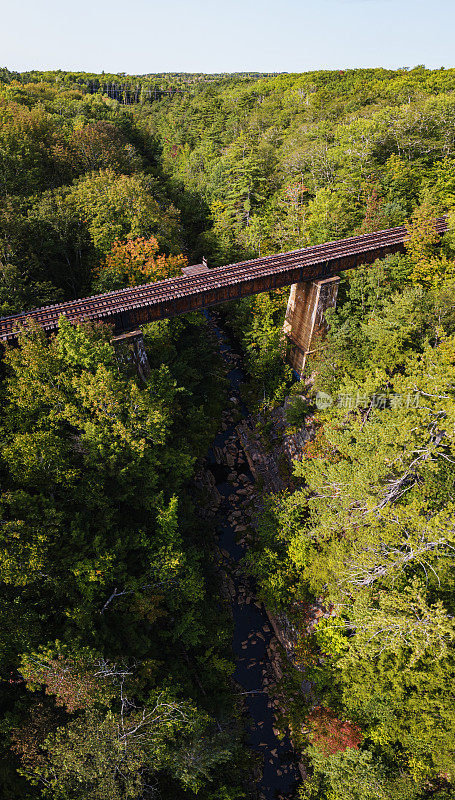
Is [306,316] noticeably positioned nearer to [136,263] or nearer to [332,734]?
[136,263]

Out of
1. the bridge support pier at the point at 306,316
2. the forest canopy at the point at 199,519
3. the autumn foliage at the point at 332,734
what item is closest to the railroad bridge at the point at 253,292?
the bridge support pier at the point at 306,316

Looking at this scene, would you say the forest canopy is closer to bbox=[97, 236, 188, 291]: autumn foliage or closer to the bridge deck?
bbox=[97, 236, 188, 291]: autumn foliage

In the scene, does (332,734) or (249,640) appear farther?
(249,640)

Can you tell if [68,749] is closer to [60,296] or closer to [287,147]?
[60,296]

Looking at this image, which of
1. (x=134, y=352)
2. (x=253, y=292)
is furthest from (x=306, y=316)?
(x=134, y=352)

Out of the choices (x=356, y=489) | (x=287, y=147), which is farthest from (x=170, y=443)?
(x=287, y=147)

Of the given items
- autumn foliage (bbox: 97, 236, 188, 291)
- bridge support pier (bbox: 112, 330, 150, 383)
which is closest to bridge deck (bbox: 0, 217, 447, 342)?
bridge support pier (bbox: 112, 330, 150, 383)

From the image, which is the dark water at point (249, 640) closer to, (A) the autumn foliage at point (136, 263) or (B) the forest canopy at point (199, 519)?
(B) the forest canopy at point (199, 519)
